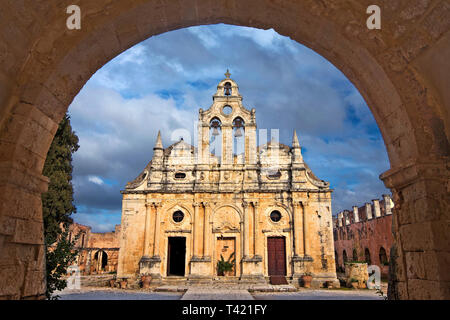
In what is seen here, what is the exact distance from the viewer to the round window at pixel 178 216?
2216 cm

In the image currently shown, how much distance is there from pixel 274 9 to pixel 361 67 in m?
1.14

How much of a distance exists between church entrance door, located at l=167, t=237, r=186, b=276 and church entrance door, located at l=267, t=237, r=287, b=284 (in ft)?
19.8

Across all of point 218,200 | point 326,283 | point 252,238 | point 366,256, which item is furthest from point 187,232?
point 366,256

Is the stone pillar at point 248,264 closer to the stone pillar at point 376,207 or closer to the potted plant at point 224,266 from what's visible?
the potted plant at point 224,266

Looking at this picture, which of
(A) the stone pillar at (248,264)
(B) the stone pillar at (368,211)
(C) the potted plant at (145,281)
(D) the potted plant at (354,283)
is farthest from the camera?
(B) the stone pillar at (368,211)

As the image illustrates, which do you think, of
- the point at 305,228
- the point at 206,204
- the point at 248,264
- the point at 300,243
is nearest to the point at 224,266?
the point at 248,264

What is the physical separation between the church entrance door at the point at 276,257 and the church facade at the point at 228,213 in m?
0.06

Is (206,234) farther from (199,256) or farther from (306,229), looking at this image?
(306,229)

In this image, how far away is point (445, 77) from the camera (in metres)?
2.94

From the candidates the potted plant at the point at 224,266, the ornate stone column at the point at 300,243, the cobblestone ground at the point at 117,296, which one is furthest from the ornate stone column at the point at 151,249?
the ornate stone column at the point at 300,243

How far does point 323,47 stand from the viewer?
373 cm
